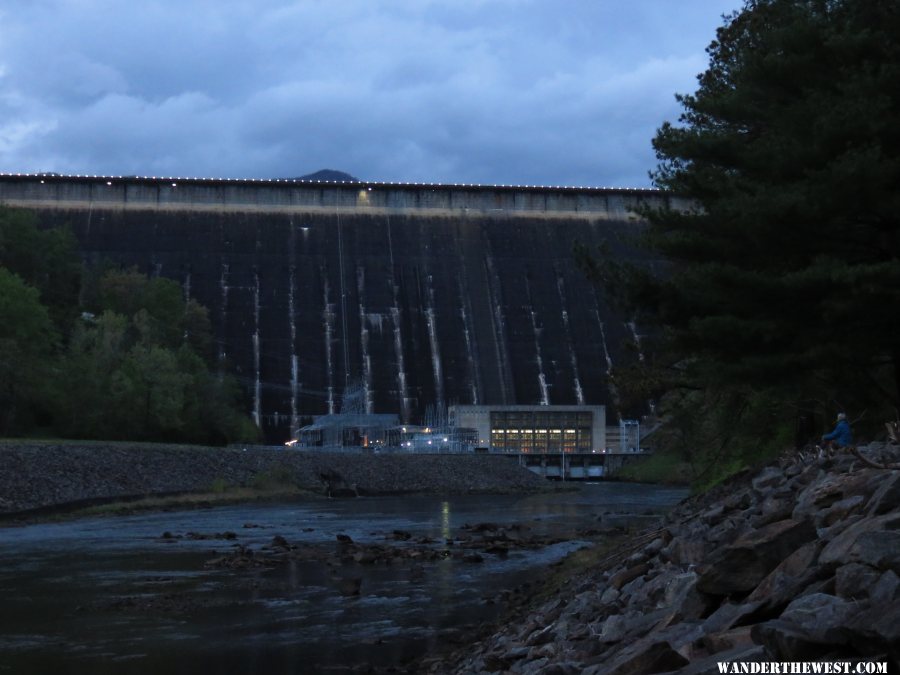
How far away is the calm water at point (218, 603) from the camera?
14680 millimetres

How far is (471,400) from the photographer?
88.9 m

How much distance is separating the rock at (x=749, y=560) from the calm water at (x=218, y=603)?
6531mm

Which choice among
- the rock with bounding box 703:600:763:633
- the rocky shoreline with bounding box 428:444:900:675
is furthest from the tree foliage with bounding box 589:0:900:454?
the rock with bounding box 703:600:763:633

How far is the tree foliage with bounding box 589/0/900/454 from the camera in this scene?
53.6ft

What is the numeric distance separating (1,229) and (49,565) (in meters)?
54.4

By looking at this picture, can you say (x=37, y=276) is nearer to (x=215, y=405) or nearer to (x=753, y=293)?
(x=215, y=405)

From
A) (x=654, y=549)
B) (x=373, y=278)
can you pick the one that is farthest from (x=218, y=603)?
(x=373, y=278)

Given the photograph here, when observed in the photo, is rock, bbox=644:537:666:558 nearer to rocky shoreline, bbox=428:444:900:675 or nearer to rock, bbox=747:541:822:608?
rocky shoreline, bbox=428:444:900:675

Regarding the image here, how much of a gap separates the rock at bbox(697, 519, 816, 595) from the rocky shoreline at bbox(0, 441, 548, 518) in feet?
118

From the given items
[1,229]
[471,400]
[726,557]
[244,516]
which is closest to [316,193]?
[471,400]

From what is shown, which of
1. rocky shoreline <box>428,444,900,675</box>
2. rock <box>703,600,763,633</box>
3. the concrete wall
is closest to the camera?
rocky shoreline <box>428,444,900,675</box>

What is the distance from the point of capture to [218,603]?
63.9ft

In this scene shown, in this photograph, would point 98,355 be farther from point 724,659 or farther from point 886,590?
point 886,590

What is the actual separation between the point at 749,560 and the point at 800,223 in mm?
9691
